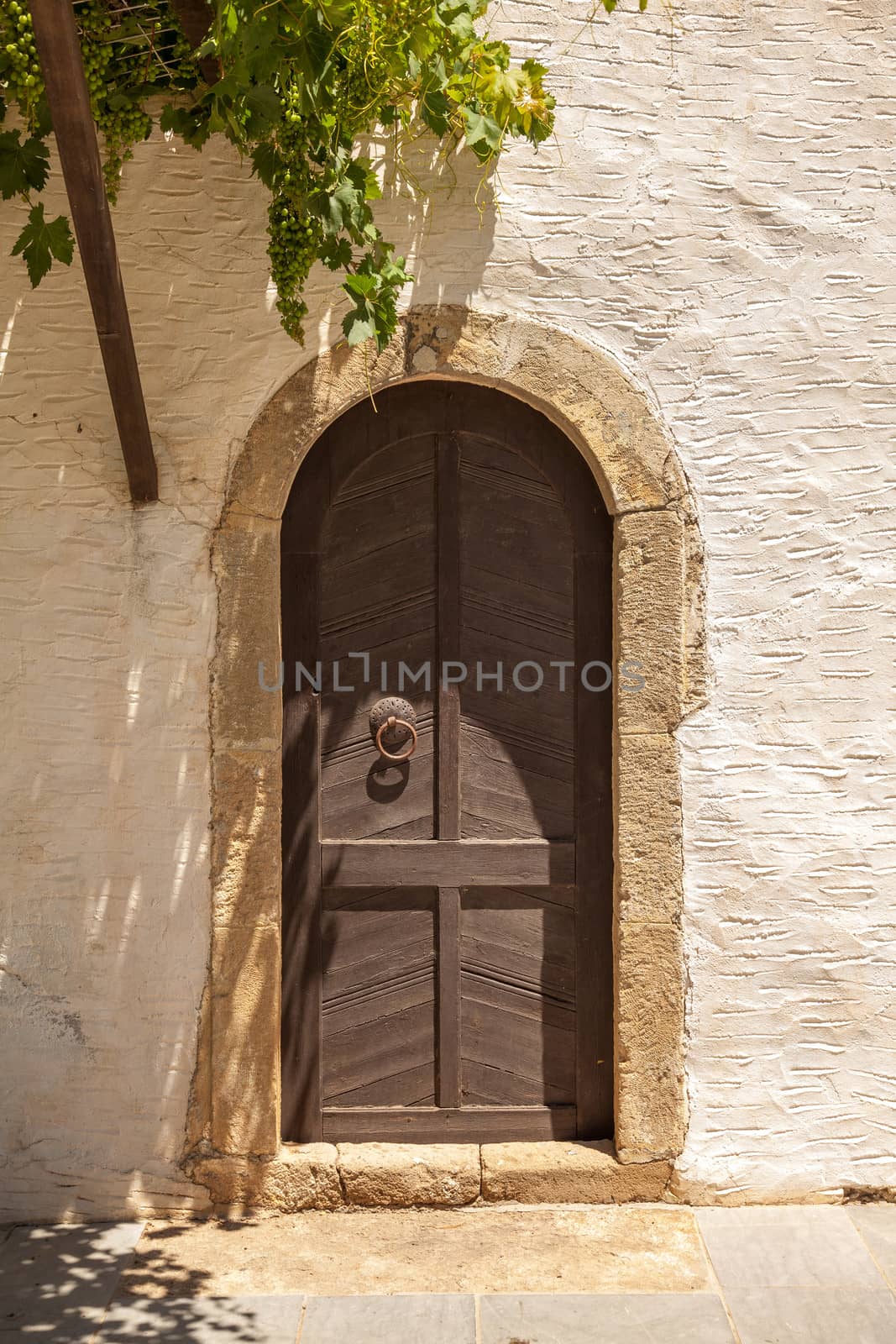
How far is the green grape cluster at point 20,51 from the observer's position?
2.54 metres

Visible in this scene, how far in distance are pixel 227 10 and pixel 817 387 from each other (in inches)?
72.3

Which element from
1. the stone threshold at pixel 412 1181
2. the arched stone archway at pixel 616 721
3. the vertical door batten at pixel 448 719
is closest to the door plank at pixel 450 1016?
the vertical door batten at pixel 448 719

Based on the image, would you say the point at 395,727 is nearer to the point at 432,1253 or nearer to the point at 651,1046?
the point at 651,1046

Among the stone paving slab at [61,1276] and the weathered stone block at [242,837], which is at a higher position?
the weathered stone block at [242,837]

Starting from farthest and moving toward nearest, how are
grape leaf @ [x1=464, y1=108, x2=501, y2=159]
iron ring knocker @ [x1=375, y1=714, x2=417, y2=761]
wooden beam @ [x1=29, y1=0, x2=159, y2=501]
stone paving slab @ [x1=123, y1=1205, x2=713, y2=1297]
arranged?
iron ring knocker @ [x1=375, y1=714, x2=417, y2=761] → grape leaf @ [x1=464, y1=108, x2=501, y2=159] → stone paving slab @ [x1=123, y1=1205, x2=713, y2=1297] → wooden beam @ [x1=29, y1=0, x2=159, y2=501]

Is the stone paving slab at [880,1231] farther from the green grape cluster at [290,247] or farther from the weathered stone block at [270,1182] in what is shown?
the green grape cluster at [290,247]

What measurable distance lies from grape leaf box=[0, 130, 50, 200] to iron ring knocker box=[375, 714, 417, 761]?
5.44 ft

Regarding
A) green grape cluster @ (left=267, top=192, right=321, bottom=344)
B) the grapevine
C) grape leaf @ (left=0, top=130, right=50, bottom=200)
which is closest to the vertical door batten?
the grapevine

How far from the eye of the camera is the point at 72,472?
10.5ft

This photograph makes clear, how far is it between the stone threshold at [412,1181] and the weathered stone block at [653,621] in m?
1.26

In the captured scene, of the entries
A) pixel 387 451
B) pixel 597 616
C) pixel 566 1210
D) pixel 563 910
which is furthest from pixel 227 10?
pixel 566 1210

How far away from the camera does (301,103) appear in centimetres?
252

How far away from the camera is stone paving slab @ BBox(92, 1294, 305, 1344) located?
2652mm

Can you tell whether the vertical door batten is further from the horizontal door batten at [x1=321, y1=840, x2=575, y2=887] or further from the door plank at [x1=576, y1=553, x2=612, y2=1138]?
the door plank at [x1=576, y1=553, x2=612, y2=1138]
